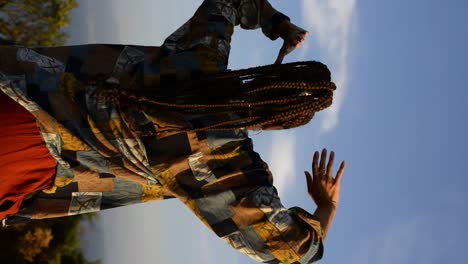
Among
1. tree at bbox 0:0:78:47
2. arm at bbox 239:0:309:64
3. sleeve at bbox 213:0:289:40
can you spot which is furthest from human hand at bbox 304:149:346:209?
tree at bbox 0:0:78:47

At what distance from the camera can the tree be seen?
43.2 feet

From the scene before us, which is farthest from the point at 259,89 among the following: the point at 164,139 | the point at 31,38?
the point at 31,38

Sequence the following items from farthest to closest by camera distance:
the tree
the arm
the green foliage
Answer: the tree < the green foliage < the arm

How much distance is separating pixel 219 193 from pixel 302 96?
1.82ft

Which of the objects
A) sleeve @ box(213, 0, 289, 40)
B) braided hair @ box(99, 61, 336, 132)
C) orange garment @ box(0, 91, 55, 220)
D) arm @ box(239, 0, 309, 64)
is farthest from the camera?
arm @ box(239, 0, 309, 64)

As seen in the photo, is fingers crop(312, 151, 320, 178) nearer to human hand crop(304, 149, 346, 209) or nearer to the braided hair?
human hand crop(304, 149, 346, 209)

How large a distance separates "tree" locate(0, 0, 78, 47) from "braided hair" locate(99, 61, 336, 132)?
12.3 meters

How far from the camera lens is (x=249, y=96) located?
6.84 ft

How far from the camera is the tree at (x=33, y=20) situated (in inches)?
518

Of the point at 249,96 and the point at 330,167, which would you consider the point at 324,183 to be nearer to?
the point at 330,167

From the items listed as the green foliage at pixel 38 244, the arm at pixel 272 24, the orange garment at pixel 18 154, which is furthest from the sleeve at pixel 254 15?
the green foliage at pixel 38 244

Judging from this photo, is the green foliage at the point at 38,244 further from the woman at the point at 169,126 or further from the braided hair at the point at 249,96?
the braided hair at the point at 249,96

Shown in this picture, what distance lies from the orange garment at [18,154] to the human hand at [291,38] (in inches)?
49.9

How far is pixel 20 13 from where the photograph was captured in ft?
43.5
